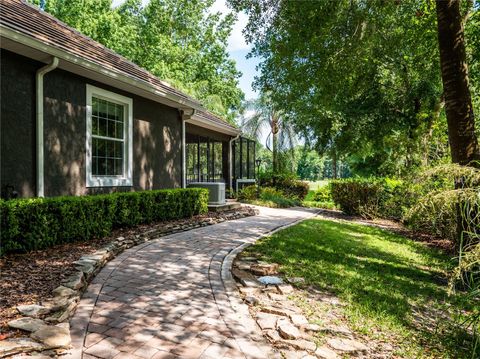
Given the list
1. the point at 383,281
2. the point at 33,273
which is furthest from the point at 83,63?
the point at 383,281

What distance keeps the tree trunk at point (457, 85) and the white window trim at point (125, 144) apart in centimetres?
676

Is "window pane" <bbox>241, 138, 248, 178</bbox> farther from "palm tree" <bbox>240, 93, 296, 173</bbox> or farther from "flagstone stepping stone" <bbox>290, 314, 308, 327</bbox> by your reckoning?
"flagstone stepping stone" <bbox>290, 314, 308, 327</bbox>

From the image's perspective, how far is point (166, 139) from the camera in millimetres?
9961

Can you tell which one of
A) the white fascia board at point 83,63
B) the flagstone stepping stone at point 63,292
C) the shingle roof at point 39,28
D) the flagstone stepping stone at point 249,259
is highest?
the shingle roof at point 39,28

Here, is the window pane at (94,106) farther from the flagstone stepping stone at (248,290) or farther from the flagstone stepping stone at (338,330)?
the flagstone stepping stone at (338,330)

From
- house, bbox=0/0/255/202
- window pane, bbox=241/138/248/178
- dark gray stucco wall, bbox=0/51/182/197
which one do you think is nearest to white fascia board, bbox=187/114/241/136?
house, bbox=0/0/255/202

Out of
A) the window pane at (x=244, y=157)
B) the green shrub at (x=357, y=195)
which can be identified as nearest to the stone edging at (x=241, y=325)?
the green shrub at (x=357, y=195)

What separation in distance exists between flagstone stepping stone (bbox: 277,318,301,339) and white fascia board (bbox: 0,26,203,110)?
5621 mm

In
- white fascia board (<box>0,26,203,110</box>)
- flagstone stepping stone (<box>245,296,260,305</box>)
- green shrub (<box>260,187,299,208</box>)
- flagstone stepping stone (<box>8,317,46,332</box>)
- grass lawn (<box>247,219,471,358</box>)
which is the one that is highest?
white fascia board (<box>0,26,203,110</box>)

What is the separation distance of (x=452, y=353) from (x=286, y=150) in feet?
69.7

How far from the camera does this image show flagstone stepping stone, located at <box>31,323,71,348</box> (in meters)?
2.63

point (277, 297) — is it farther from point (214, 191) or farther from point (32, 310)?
point (214, 191)

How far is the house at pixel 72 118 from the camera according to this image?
5637 millimetres

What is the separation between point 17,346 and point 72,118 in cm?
526
